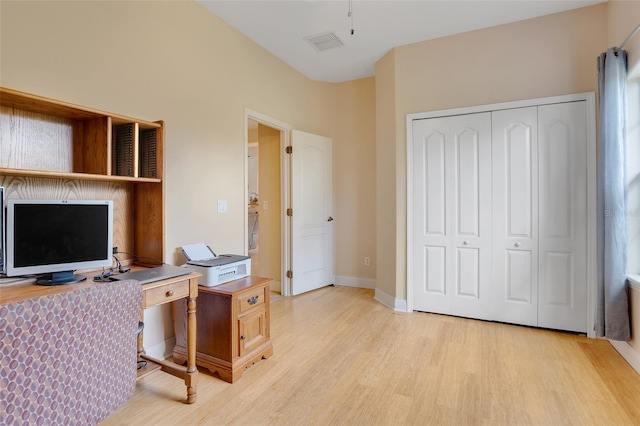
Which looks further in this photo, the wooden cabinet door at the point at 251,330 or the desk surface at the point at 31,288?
the wooden cabinet door at the point at 251,330

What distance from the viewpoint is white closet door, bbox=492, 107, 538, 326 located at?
2.87m

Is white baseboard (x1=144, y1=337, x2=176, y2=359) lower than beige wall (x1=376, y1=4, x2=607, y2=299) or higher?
lower

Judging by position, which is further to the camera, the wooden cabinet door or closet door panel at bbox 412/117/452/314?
closet door panel at bbox 412/117/452/314

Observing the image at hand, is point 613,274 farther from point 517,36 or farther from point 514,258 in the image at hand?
point 517,36

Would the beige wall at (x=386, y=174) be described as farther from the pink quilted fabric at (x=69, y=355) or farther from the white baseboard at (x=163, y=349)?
the pink quilted fabric at (x=69, y=355)

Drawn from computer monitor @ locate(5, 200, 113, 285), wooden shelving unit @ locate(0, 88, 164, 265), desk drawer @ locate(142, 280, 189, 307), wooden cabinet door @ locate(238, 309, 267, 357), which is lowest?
wooden cabinet door @ locate(238, 309, 267, 357)

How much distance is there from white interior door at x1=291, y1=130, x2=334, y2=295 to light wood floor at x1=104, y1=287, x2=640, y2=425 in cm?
122

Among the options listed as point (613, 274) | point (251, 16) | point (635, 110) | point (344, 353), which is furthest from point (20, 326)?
point (635, 110)

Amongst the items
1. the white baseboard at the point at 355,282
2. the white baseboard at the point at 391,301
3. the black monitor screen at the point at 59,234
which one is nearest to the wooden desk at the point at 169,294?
the black monitor screen at the point at 59,234

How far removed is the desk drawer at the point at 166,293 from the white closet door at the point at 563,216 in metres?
3.01

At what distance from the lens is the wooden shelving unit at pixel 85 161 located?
1592 millimetres

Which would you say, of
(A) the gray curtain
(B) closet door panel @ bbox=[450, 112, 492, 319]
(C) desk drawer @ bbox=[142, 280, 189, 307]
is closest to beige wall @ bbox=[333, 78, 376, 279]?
(B) closet door panel @ bbox=[450, 112, 492, 319]

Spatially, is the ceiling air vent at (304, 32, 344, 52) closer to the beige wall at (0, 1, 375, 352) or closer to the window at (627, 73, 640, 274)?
the beige wall at (0, 1, 375, 352)

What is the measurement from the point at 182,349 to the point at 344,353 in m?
1.23
